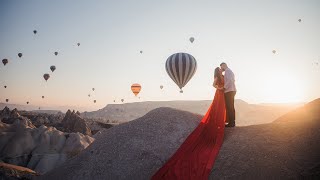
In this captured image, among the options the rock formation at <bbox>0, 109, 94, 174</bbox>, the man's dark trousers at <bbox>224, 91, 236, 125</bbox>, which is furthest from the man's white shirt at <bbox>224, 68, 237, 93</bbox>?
the rock formation at <bbox>0, 109, 94, 174</bbox>

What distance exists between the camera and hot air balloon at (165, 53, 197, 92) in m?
24.6

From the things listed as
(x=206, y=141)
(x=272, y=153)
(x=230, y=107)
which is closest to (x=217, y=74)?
(x=230, y=107)

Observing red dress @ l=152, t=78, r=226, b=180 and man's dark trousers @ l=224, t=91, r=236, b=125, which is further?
man's dark trousers @ l=224, t=91, r=236, b=125

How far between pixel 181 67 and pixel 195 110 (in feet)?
477

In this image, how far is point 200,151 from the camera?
8.45 metres

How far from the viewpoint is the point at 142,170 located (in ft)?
26.9

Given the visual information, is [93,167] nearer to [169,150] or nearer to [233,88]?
[169,150]

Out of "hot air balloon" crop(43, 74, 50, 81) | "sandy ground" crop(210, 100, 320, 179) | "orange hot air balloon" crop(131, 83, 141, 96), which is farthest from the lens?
"hot air balloon" crop(43, 74, 50, 81)

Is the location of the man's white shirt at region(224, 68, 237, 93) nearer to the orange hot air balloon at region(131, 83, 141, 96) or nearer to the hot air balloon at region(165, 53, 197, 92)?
the hot air balloon at region(165, 53, 197, 92)

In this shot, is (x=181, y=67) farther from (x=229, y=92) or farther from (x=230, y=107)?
(x=230, y=107)

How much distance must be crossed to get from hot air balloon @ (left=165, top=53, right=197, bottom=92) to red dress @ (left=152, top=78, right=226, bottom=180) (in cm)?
1407

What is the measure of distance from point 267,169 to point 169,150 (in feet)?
10.2

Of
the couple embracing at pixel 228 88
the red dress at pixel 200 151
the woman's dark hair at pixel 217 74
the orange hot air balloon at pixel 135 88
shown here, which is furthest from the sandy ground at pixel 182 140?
the orange hot air balloon at pixel 135 88

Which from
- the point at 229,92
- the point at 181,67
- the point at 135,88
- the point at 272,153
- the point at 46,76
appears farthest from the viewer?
the point at 46,76
